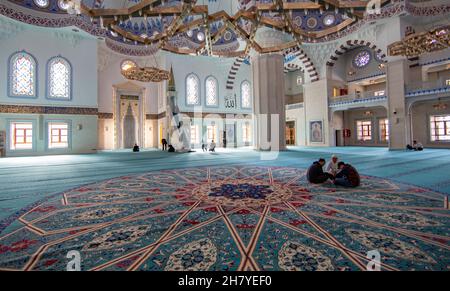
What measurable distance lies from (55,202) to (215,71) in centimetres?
1313

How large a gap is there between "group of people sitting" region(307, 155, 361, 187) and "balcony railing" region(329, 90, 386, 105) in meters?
9.68

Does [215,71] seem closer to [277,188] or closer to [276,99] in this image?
[276,99]

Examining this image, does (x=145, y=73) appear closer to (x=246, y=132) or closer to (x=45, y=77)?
(x=45, y=77)

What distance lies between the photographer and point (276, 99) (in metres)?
9.70

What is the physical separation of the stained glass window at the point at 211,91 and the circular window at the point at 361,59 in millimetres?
8091

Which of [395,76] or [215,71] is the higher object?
[215,71]

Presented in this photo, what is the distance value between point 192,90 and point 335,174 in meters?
11.7

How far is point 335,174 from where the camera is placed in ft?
10.4

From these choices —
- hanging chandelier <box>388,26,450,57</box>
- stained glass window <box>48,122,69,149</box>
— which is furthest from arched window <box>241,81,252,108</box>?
stained glass window <box>48,122,69,149</box>

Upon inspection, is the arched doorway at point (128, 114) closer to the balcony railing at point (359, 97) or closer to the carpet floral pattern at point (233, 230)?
the balcony railing at point (359, 97)

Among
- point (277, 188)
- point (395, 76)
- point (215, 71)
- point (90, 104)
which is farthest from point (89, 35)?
point (395, 76)

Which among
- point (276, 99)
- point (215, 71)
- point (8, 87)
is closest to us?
point (8, 87)

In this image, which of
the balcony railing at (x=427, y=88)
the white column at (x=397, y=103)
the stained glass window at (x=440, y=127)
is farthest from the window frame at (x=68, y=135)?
the stained glass window at (x=440, y=127)

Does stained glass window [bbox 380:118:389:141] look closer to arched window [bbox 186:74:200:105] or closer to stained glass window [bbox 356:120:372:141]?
stained glass window [bbox 356:120:372:141]
